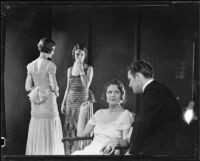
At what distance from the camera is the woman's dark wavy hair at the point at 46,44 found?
2443 mm

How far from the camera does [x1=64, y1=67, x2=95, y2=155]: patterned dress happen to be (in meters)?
2.45

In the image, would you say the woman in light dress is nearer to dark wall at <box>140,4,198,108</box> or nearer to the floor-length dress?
the floor-length dress

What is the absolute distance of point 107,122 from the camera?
96.3 inches

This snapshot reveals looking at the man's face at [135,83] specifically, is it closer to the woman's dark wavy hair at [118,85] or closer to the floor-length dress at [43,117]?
the woman's dark wavy hair at [118,85]

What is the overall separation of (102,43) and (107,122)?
21.7 inches

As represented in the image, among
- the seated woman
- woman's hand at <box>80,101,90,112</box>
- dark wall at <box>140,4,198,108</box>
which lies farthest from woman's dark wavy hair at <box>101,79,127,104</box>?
dark wall at <box>140,4,198,108</box>

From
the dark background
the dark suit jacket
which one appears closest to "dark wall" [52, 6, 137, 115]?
the dark background

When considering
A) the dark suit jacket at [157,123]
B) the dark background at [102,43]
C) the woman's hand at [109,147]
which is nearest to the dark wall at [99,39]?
the dark background at [102,43]

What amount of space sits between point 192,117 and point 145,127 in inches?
13.6

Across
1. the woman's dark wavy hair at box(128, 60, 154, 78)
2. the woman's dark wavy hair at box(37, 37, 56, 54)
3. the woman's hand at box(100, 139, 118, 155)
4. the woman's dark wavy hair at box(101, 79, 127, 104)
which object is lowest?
the woman's hand at box(100, 139, 118, 155)

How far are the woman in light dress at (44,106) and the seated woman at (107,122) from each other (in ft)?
0.55

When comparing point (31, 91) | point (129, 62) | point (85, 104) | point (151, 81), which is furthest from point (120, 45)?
point (31, 91)

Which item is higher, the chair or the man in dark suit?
the man in dark suit

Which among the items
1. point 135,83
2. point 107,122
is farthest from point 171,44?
point 107,122
